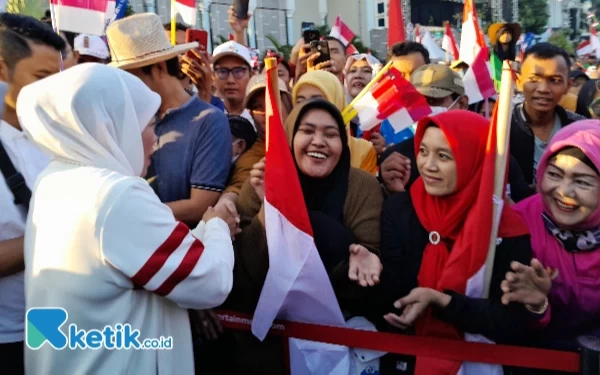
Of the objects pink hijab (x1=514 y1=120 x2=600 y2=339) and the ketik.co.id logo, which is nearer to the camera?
the ketik.co.id logo

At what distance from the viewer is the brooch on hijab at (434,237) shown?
2.46 metres

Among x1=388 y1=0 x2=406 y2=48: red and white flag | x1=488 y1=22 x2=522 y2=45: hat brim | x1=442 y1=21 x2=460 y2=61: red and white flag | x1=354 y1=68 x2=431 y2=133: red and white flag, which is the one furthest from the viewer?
x1=442 y1=21 x2=460 y2=61: red and white flag

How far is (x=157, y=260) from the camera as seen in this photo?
5.99 ft

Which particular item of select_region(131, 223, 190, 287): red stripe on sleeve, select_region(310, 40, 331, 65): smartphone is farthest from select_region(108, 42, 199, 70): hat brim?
select_region(310, 40, 331, 65): smartphone

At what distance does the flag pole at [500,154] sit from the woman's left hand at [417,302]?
0.21 metres

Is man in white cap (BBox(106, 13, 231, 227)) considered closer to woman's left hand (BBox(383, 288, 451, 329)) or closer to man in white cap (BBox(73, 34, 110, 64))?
woman's left hand (BBox(383, 288, 451, 329))

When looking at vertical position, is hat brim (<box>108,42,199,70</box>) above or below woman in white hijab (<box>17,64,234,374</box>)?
above

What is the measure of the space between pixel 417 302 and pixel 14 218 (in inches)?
64.2

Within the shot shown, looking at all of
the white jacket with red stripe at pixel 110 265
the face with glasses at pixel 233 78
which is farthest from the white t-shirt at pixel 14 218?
the face with glasses at pixel 233 78

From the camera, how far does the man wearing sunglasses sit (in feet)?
14.7

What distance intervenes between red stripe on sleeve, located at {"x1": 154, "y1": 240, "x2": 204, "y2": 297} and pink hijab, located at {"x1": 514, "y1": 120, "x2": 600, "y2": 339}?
5.05 feet

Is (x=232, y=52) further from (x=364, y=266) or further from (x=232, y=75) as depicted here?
(x=364, y=266)

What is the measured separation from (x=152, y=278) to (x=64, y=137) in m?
0.55

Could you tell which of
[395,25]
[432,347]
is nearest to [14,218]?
[432,347]
